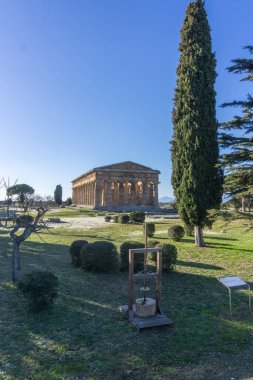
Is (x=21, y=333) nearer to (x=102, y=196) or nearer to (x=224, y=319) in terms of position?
(x=224, y=319)

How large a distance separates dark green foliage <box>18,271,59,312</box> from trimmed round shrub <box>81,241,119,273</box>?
3789 mm

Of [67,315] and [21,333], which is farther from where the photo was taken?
[67,315]

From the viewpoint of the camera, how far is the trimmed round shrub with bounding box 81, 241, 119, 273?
11219 millimetres

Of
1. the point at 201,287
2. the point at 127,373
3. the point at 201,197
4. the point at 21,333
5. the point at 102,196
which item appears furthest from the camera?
the point at 102,196

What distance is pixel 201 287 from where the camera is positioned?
31.5 ft

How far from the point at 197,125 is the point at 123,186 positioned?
59.8 m

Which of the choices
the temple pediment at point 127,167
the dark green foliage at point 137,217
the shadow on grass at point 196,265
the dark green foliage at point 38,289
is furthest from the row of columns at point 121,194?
the dark green foliage at point 38,289

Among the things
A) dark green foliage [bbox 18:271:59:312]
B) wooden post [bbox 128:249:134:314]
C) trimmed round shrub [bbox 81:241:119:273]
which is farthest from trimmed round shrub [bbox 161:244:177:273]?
dark green foliage [bbox 18:271:59:312]

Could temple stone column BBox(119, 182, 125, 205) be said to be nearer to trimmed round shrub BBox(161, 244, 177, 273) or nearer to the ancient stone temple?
the ancient stone temple

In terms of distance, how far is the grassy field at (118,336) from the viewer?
4.84m

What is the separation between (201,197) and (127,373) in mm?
12452

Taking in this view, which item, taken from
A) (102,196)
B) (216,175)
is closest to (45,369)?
(216,175)

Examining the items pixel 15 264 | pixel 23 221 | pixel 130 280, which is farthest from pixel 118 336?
pixel 23 221

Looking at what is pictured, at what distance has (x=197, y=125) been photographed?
1623cm
